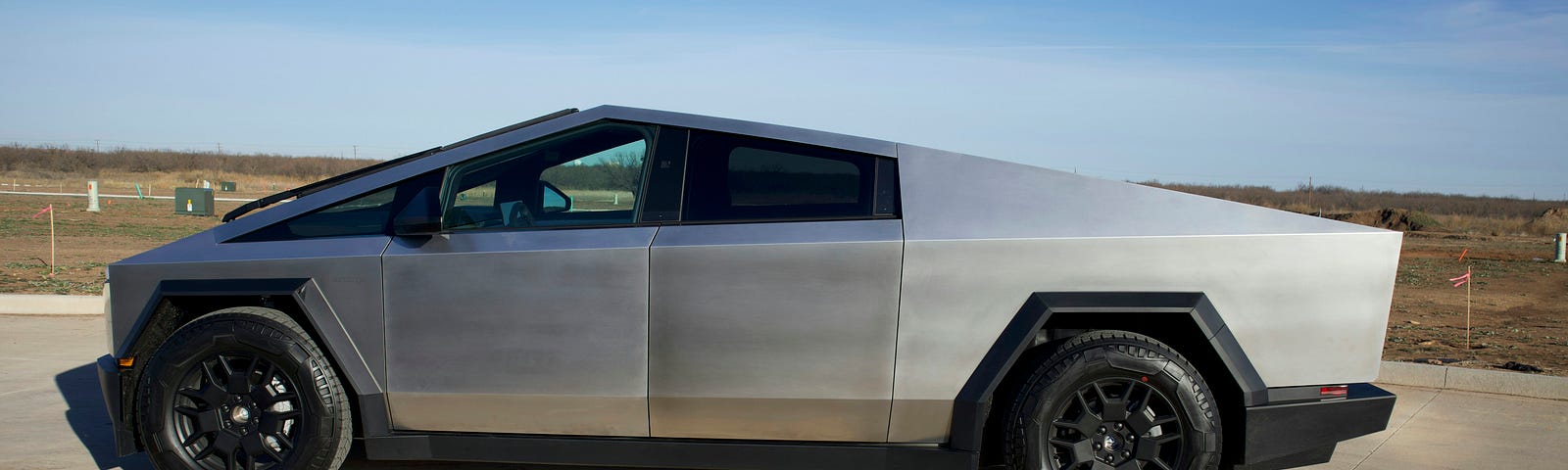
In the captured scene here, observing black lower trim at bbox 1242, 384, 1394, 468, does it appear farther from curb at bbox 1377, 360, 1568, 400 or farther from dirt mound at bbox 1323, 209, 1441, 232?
dirt mound at bbox 1323, 209, 1441, 232

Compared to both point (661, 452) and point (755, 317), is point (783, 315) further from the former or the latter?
point (661, 452)

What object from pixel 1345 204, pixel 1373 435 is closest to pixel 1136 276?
pixel 1373 435

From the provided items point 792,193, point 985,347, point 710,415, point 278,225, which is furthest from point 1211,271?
point 278,225

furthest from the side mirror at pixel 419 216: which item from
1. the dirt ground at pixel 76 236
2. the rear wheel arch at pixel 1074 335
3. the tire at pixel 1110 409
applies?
the dirt ground at pixel 76 236

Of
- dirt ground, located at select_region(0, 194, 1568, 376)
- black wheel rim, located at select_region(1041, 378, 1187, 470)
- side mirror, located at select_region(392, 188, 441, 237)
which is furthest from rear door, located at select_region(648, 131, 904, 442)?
dirt ground, located at select_region(0, 194, 1568, 376)

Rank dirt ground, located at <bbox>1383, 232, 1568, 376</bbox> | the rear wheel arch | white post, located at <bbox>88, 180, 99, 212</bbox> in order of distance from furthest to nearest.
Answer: white post, located at <bbox>88, 180, 99, 212</bbox>, dirt ground, located at <bbox>1383, 232, 1568, 376</bbox>, the rear wheel arch

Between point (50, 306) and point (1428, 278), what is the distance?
20480mm

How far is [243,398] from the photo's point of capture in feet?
12.0

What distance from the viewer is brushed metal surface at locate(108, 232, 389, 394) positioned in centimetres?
358

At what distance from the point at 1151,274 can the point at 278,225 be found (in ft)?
10.2

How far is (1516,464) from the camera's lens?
4324 millimetres

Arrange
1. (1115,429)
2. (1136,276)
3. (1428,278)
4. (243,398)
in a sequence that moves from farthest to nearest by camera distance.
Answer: (1428,278)
(243,398)
(1115,429)
(1136,276)

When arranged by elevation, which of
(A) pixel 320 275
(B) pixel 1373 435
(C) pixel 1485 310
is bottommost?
(C) pixel 1485 310

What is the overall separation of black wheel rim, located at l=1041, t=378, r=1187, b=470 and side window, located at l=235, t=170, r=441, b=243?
7.93ft
